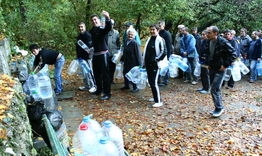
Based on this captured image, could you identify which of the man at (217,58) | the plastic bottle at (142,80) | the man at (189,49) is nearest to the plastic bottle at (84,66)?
the plastic bottle at (142,80)

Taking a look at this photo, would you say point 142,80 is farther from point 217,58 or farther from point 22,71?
point 22,71

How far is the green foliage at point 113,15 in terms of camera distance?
31.0ft

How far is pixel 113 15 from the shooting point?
33.7ft

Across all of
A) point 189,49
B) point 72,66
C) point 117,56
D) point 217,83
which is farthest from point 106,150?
point 189,49

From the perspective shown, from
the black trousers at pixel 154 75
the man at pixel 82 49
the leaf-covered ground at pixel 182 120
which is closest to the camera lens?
the leaf-covered ground at pixel 182 120

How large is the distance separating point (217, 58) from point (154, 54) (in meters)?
1.67

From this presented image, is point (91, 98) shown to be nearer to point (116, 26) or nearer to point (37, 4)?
point (116, 26)

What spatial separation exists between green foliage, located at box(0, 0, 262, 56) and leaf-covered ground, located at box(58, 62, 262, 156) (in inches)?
141

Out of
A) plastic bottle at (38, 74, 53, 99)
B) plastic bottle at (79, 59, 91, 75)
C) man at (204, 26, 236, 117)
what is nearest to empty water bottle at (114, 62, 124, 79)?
plastic bottle at (79, 59, 91, 75)

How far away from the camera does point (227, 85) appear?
8.87m

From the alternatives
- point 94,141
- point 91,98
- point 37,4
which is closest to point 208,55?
point 91,98

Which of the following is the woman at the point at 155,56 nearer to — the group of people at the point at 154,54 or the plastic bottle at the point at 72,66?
the group of people at the point at 154,54

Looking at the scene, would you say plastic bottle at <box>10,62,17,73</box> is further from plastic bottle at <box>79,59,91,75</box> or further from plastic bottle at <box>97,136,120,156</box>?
plastic bottle at <box>97,136,120,156</box>

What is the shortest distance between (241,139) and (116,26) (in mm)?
8503
